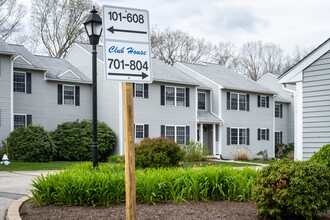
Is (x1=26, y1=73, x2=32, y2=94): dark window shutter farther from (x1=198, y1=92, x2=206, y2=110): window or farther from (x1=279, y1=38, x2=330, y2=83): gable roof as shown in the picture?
(x1=279, y1=38, x2=330, y2=83): gable roof

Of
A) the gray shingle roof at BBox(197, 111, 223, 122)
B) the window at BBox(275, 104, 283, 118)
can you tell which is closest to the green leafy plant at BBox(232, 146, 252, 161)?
the gray shingle roof at BBox(197, 111, 223, 122)

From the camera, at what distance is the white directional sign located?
4012 mm

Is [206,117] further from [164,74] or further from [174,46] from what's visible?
[174,46]

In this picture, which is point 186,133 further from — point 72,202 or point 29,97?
point 72,202

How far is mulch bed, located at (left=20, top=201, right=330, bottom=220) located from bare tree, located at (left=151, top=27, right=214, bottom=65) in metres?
36.0

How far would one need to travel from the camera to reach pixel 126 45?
411 cm

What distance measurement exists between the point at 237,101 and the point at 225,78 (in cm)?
217

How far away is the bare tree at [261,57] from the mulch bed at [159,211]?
4459cm

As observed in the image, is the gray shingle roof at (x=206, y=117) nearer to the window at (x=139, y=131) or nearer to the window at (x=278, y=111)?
the window at (x=139, y=131)

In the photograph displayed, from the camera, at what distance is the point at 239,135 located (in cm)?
2872

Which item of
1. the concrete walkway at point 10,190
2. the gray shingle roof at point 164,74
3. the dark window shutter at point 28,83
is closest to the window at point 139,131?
the gray shingle roof at point 164,74

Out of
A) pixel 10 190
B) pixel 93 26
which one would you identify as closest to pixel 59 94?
pixel 10 190

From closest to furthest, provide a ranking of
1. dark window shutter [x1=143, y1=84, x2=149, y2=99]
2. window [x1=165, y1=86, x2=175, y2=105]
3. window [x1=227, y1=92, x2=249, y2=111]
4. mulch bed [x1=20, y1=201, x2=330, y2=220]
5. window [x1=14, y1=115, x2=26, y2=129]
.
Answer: mulch bed [x1=20, y1=201, x2=330, y2=220]
window [x1=14, y1=115, x2=26, y2=129]
dark window shutter [x1=143, y1=84, x2=149, y2=99]
window [x1=165, y1=86, x2=175, y2=105]
window [x1=227, y1=92, x2=249, y2=111]

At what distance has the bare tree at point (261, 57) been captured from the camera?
163ft
